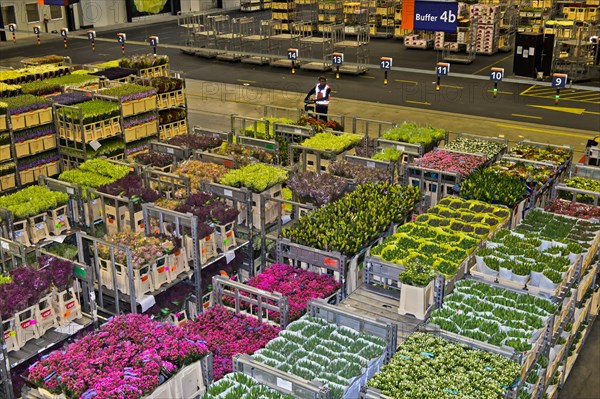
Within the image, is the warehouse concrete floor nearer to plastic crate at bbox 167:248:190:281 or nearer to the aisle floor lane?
the aisle floor lane

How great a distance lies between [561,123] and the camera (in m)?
22.3

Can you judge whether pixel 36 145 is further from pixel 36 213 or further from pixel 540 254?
pixel 540 254

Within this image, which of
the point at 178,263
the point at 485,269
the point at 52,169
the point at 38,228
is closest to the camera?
the point at 485,269

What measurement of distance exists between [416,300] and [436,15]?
8.76 m

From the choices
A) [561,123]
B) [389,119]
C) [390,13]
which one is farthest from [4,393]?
[390,13]

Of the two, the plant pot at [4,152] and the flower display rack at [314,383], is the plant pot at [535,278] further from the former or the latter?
the plant pot at [4,152]

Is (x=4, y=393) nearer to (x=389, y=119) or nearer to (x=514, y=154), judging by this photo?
(x=514, y=154)

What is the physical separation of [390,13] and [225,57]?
1024 cm

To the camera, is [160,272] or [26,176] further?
[26,176]

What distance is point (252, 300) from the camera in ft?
26.8

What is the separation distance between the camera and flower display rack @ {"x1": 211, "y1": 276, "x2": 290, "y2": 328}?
7.93 metres

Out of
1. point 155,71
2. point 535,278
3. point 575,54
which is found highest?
point 155,71

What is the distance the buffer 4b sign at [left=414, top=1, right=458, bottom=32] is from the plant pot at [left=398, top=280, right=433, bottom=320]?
323 inches

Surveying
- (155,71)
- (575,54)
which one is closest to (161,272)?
(155,71)
